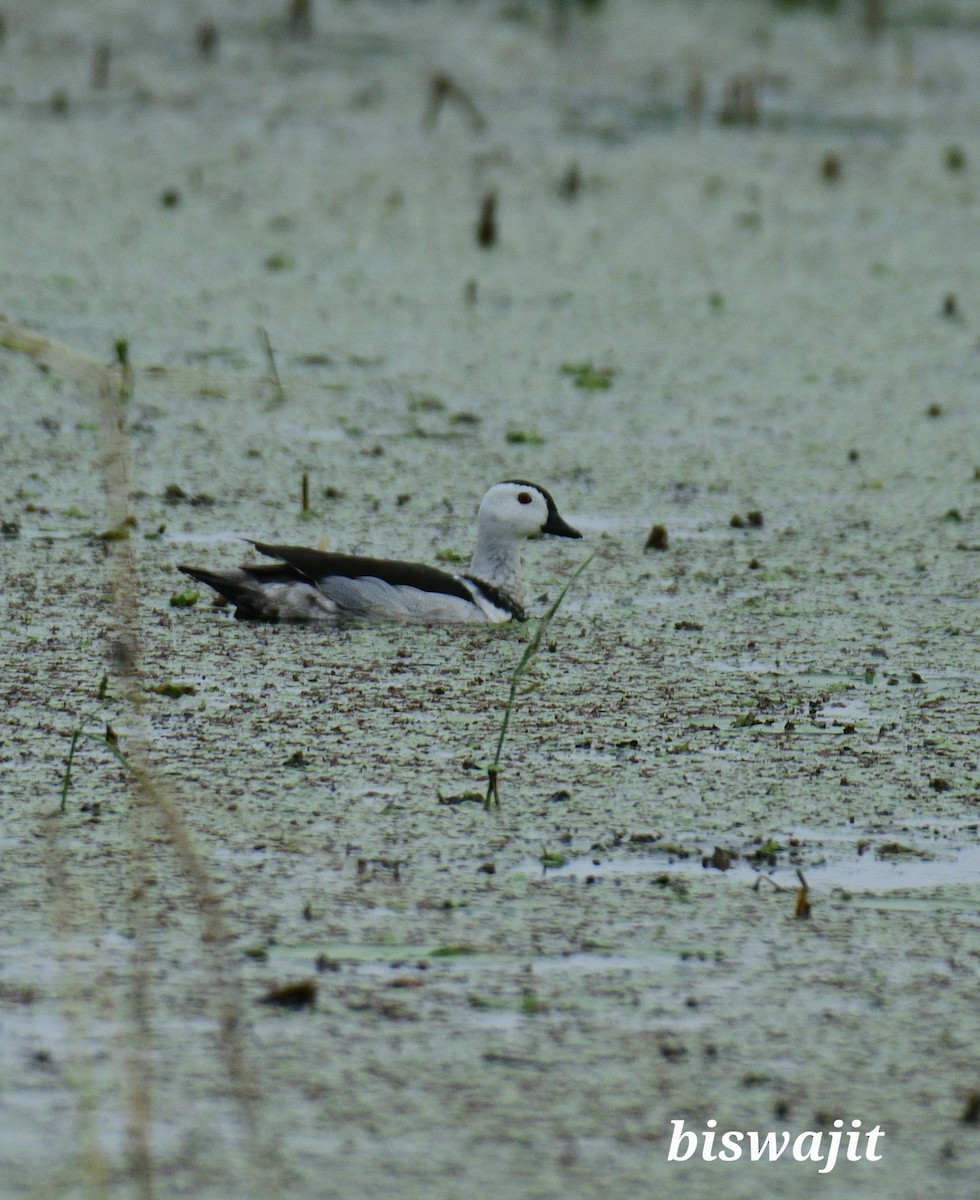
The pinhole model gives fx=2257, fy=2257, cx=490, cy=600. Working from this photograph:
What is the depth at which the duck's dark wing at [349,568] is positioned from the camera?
550 centimetres

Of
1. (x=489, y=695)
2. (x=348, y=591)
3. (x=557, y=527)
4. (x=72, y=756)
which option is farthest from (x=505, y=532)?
(x=72, y=756)

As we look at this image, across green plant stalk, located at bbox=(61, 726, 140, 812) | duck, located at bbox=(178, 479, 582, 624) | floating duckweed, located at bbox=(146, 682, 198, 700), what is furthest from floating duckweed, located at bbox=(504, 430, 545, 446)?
green plant stalk, located at bbox=(61, 726, 140, 812)

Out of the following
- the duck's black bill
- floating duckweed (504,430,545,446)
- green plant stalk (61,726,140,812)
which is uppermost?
the duck's black bill

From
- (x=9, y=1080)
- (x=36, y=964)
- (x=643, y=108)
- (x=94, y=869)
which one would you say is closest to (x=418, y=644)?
(x=94, y=869)

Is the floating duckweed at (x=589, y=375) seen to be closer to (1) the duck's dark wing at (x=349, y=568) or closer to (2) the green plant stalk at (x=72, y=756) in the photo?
(1) the duck's dark wing at (x=349, y=568)

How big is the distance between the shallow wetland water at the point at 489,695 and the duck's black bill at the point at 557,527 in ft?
0.67

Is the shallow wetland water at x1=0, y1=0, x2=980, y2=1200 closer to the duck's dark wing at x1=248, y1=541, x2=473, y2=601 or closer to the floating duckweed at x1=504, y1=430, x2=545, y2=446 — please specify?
the floating duckweed at x1=504, y1=430, x2=545, y2=446

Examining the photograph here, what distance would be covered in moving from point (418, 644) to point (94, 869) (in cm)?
180

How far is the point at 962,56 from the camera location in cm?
1714

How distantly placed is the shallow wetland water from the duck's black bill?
20cm

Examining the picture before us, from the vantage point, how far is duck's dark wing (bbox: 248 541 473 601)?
18.0 feet

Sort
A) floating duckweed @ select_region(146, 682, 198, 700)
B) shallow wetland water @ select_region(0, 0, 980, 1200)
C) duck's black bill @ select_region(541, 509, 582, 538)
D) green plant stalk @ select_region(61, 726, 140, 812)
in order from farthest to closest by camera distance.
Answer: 1. duck's black bill @ select_region(541, 509, 582, 538)
2. floating duckweed @ select_region(146, 682, 198, 700)
3. green plant stalk @ select_region(61, 726, 140, 812)
4. shallow wetland water @ select_region(0, 0, 980, 1200)

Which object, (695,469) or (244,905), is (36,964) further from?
(695,469)

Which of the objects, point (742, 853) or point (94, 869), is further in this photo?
point (742, 853)
